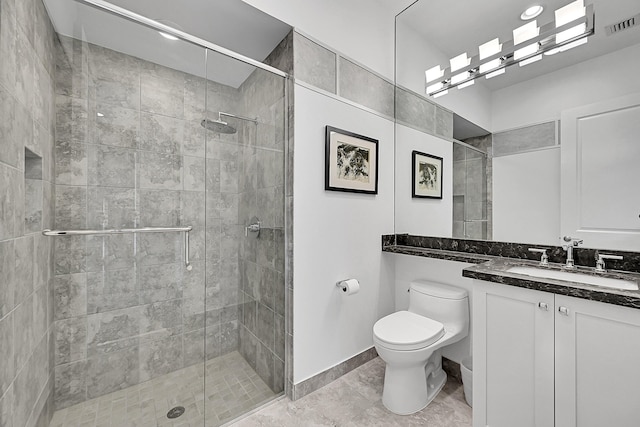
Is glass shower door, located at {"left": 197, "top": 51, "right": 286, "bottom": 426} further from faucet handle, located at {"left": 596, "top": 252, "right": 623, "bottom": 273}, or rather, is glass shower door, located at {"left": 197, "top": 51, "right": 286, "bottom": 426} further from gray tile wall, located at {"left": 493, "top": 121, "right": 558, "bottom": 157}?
faucet handle, located at {"left": 596, "top": 252, "right": 623, "bottom": 273}

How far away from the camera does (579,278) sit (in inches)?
55.1

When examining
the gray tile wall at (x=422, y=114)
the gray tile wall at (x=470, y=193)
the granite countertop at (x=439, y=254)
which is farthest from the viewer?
the gray tile wall at (x=422, y=114)

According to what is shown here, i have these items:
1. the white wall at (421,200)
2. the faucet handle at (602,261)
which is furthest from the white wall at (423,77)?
the faucet handle at (602,261)

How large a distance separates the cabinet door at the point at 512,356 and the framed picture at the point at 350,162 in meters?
1.09

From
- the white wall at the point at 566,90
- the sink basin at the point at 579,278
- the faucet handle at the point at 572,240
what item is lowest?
the sink basin at the point at 579,278

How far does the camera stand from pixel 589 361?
3.73 ft

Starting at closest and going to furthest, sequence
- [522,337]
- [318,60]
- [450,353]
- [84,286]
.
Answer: [522,337] → [84,286] → [318,60] → [450,353]

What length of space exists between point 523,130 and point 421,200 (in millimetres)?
880

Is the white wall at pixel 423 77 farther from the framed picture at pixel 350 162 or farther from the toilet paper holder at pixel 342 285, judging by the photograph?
the toilet paper holder at pixel 342 285

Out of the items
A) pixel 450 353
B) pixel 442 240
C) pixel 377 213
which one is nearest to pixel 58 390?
pixel 377 213

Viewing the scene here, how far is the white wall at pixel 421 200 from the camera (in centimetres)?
Answer: 226

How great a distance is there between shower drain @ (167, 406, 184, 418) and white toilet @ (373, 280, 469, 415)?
1197 millimetres

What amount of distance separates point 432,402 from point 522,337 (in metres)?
0.82

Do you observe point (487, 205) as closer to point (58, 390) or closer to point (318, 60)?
point (318, 60)
